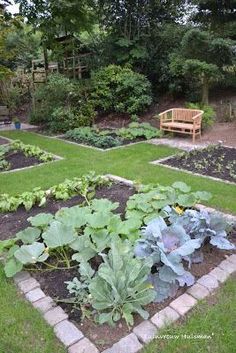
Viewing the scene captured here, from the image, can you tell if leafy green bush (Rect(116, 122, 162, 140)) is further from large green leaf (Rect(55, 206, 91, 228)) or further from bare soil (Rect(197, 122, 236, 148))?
large green leaf (Rect(55, 206, 91, 228))

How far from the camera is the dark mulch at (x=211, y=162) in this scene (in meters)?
5.17

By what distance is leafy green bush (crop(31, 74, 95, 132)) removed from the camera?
9.02 metres

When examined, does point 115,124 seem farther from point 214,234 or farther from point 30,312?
point 30,312

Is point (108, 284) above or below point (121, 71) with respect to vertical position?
below

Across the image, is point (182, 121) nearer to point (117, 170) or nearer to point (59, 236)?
point (117, 170)

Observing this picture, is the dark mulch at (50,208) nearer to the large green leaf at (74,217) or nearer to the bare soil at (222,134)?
the large green leaf at (74,217)

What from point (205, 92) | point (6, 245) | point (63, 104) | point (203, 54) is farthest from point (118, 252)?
point (63, 104)

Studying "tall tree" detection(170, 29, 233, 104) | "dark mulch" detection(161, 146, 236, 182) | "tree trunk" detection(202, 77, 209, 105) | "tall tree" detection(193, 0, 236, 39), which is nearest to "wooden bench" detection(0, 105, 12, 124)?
"tall tree" detection(170, 29, 233, 104)

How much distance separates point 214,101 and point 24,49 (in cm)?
1004

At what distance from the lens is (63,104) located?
376 inches

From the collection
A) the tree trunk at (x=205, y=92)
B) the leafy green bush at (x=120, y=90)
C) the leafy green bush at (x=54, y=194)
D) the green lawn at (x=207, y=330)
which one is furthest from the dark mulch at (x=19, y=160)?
the tree trunk at (x=205, y=92)

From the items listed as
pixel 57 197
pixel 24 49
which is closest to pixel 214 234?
pixel 57 197

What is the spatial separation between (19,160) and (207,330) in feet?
16.1

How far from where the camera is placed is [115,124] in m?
9.90
